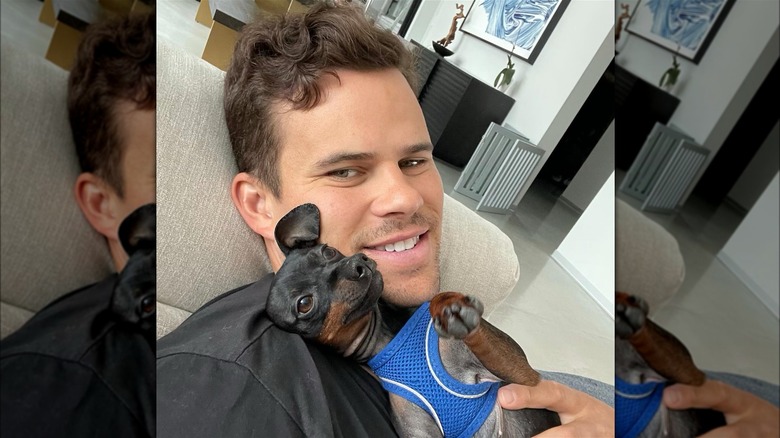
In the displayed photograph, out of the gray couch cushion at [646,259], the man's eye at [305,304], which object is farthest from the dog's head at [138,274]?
the gray couch cushion at [646,259]

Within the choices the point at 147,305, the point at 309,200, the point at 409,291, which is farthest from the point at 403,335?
the point at 147,305

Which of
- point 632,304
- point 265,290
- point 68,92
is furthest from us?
point 265,290

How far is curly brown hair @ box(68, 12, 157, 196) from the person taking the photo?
22 cm

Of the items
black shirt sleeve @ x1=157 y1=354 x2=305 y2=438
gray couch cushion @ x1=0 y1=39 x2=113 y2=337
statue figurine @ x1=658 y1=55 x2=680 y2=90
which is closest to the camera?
gray couch cushion @ x1=0 y1=39 x2=113 y2=337

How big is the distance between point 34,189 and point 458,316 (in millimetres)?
306

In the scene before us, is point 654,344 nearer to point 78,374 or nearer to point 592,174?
point 592,174

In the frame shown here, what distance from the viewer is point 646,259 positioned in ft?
1.02

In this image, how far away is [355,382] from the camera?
1.50 feet

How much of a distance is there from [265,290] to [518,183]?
24 centimetres

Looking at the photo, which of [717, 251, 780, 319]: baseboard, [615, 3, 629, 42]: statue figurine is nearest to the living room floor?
[717, 251, 780, 319]: baseboard

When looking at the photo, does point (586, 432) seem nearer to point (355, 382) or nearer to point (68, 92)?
point (355, 382)

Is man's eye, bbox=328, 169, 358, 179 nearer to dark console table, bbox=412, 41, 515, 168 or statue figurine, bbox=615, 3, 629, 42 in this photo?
dark console table, bbox=412, 41, 515, 168

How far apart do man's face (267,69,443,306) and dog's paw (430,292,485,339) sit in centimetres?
4

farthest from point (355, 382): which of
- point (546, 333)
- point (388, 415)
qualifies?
point (546, 333)
